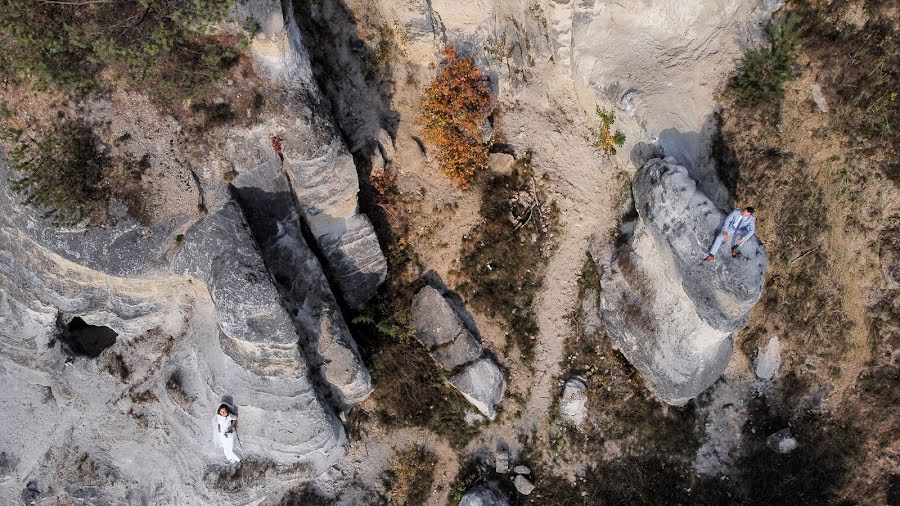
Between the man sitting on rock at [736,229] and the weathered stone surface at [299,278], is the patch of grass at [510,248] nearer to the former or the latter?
the weathered stone surface at [299,278]

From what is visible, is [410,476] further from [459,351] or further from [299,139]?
[299,139]

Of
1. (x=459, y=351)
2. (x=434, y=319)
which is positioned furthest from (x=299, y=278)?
(x=459, y=351)

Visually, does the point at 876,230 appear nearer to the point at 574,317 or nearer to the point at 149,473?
the point at 574,317

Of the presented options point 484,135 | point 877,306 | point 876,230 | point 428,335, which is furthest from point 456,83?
point 877,306

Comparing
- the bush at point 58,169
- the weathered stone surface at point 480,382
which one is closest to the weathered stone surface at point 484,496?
the weathered stone surface at point 480,382

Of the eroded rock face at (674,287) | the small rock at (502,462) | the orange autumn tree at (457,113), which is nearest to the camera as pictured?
the eroded rock face at (674,287)

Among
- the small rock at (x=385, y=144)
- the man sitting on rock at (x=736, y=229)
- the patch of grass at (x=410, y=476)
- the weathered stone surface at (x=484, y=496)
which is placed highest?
the man sitting on rock at (x=736, y=229)

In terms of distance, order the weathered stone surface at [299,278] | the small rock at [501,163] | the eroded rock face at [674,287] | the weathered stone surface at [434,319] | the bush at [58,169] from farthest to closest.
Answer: the small rock at [501,163] → the weathered stone surface at [434,319] → the weathered stone surface at [299,278] → the eroded rock face at [674,287] → the bush at [58,169]
